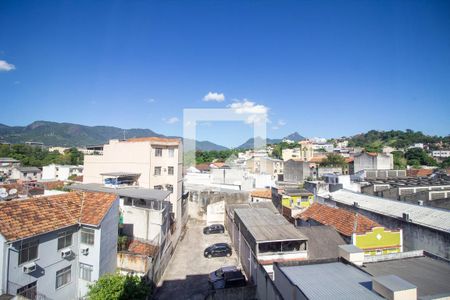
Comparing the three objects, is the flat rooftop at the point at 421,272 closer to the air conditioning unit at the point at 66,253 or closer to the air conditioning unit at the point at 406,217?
the air conditioning unit at the point at 406,217

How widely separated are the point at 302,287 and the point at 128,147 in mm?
20133

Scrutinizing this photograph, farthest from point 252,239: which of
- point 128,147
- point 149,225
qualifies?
point 128,147

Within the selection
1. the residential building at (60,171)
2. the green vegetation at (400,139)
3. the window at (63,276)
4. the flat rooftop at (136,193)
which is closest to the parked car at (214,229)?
the flat rooftop at (136,193)

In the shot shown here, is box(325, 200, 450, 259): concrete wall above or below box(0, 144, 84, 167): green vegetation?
below

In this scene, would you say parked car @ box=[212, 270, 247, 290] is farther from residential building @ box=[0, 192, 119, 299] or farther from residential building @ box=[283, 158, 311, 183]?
residential building @ box=[283, 158, 311, 183]

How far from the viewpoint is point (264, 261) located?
1273 centimetres

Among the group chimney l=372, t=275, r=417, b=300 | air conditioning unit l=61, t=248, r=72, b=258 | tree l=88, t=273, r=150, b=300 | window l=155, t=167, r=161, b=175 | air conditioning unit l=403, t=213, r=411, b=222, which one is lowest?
tree l=88, t=273, r=150, b=300

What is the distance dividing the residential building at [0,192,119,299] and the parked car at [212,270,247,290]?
Result: 603 cm

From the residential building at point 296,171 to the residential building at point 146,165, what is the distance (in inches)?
1282

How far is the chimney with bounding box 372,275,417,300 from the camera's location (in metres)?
6.25

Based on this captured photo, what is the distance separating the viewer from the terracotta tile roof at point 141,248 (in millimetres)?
15417

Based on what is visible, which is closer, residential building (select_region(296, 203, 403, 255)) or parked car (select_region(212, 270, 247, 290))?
parked car (select_region(212, 270, 247, 290))

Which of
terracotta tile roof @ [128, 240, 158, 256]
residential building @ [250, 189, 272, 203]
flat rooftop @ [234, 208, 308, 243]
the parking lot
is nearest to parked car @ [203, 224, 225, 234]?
the parking lot

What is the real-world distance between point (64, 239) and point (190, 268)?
7.80 meters
